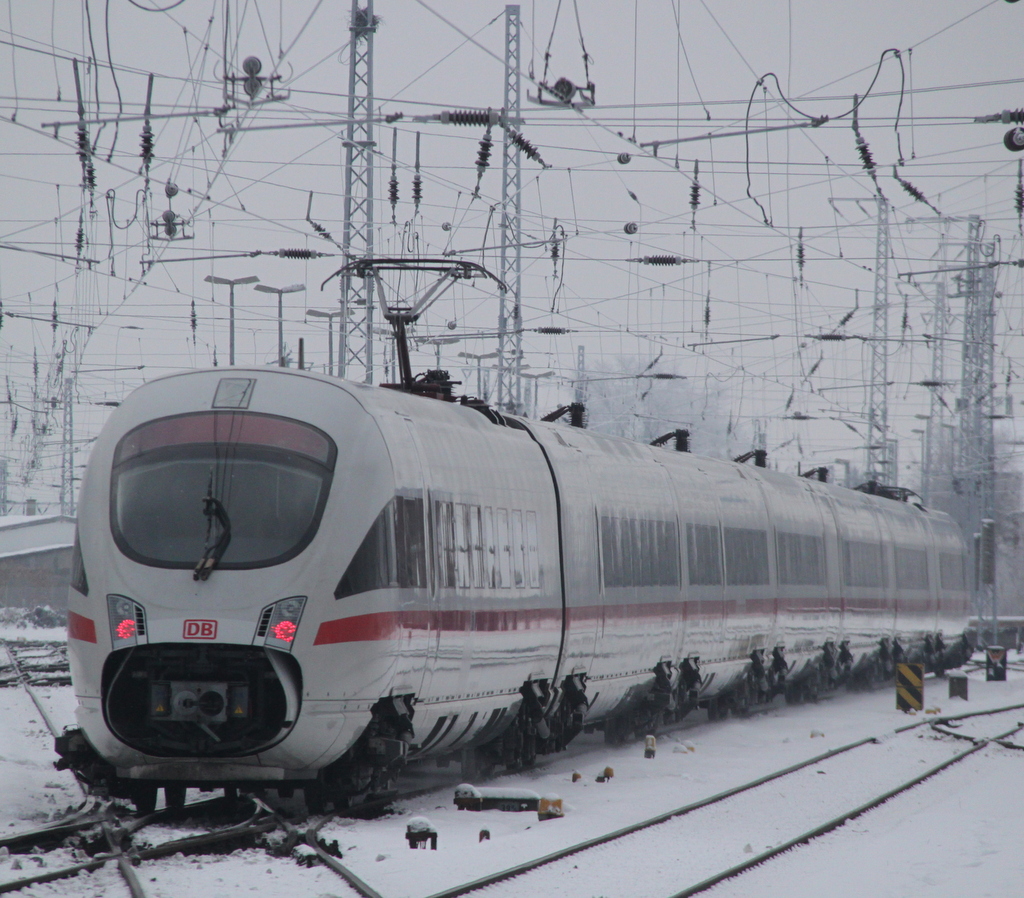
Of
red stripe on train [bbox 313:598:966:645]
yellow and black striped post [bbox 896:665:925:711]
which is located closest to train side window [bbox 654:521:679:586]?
red stripe on train [bbox 313:598:966:645]

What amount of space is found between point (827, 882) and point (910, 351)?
35536mm

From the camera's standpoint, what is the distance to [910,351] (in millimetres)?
43219

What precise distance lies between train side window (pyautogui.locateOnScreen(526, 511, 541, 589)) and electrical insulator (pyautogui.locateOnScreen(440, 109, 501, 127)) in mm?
5155

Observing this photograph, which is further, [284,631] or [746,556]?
[746,556]

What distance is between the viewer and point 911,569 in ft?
105

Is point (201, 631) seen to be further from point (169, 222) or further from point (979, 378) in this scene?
point (979, 378)

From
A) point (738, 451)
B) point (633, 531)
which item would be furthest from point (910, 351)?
point (738, 451)

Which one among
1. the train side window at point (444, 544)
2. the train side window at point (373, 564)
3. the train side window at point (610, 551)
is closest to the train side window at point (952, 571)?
the train side window at point (610, 551)

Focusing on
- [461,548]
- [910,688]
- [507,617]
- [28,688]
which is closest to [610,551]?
[507,617]

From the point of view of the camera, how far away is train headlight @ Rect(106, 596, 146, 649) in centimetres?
1002

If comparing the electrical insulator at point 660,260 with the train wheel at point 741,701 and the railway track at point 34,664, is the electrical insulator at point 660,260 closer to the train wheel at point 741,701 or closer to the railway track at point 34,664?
the train wheel at point 741,701

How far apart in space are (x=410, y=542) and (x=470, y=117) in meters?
7.64

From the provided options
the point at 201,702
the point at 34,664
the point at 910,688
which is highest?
the point at 201,702

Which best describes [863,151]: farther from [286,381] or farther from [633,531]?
[286,381]
